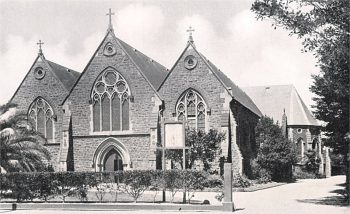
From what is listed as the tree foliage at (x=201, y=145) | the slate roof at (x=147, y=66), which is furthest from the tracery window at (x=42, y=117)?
the tree foliage at (x=201, y=145)

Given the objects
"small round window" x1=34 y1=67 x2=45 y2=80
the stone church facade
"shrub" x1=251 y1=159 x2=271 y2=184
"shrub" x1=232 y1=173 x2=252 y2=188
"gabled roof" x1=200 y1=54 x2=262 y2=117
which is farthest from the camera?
"shrub" x1=251 y1=159 x2=271 y2=184

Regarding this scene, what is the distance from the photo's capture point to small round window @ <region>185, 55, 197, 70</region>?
120ft

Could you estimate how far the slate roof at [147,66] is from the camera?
124ft

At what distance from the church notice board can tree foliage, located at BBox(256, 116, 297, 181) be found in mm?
23504

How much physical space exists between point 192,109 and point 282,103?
33865mm

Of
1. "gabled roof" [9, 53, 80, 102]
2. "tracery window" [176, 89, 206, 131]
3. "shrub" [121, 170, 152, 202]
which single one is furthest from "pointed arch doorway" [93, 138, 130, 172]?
"shrub" [121, 170, 152, 202]

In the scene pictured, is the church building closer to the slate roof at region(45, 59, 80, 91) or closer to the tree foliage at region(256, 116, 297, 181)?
the tree foliage at region(256, 116, 297, 181)

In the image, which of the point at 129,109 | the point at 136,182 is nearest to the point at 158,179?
the point at 136,182

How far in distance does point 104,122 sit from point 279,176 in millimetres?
20181

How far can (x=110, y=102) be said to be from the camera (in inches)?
1454

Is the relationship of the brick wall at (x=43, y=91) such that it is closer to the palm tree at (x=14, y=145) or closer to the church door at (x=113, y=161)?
the church door at (x=113, y=161)

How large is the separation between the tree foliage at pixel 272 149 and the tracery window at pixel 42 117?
19162 millimetres

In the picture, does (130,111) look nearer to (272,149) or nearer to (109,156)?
(109,156)

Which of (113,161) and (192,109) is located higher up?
(192,109)
